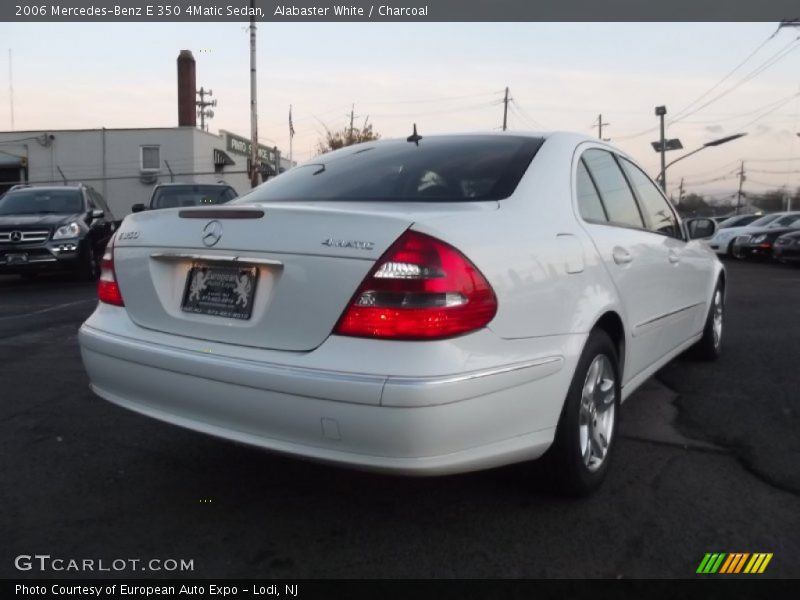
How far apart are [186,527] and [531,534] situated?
1.32 metres

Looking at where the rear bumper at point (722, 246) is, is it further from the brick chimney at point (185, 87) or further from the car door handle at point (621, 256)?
the brick chimney at point (185, 87)

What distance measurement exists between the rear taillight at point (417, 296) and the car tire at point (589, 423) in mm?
669

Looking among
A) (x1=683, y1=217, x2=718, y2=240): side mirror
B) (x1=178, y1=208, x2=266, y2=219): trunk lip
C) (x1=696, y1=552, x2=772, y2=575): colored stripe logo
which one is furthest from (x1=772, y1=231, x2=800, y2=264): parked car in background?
(x1=178, y1=208, x2=266, y2=219): trunk lip

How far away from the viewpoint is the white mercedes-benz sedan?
7.81 feet

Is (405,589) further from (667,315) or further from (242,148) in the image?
(242,148)

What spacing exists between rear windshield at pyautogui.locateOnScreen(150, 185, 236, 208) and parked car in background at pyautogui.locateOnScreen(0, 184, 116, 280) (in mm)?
1588

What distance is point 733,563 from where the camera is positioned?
2.56 m

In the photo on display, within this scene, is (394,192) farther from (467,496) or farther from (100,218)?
(100,218)

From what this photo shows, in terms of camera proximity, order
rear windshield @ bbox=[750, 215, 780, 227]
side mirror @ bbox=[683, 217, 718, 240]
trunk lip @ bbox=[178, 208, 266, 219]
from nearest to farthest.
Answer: trunk lip @ bbox=[178, 208, 266, 219] → side mirror @ bbox=[683, 217, 718, 240] → rear windshield @ bbox=[750, 215, 780, 227]

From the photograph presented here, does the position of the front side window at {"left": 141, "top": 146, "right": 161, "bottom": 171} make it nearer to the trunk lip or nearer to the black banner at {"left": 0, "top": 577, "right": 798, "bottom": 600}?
the trunk lip

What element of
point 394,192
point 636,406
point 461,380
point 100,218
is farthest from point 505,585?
point 100,218

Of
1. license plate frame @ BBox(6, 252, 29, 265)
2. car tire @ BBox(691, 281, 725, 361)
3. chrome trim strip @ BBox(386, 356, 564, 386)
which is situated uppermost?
chrome trim strip @ BBox(386, 356, 564, 386)

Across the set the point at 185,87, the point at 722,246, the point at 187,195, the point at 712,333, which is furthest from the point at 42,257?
the point at 185,87

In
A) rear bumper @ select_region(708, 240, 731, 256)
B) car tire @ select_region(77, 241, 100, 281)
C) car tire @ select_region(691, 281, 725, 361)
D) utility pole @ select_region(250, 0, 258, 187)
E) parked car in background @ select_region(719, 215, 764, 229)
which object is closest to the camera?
car tire @ select_region(691, 281, 725, 361)
